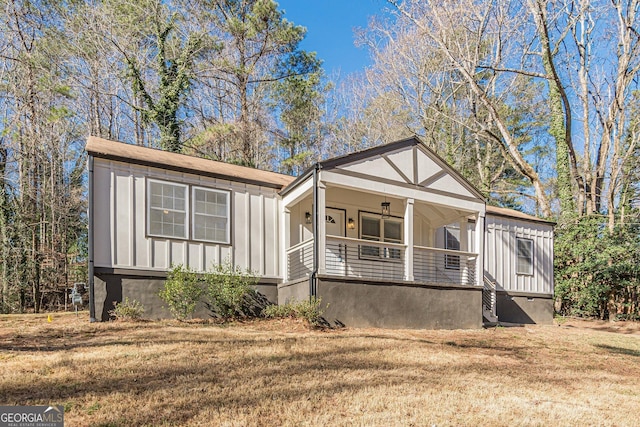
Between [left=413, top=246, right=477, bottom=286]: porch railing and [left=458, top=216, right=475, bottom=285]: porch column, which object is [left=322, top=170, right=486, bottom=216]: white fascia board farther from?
[left=413, top=246, right=477, bottom=286]: porch railing

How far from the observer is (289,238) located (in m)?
11.2

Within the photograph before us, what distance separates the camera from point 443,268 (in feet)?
43.6

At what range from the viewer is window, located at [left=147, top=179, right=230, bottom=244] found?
31.2 feet

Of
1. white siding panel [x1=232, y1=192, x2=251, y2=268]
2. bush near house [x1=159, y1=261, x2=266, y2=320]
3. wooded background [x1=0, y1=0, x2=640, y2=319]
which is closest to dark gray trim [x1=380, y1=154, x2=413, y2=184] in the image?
white siding panel [x1=232, y1=192, x2=251, y2=268]

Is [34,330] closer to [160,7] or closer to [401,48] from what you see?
[160,7]

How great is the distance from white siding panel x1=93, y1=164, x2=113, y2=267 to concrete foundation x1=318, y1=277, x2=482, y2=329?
4.23 metres

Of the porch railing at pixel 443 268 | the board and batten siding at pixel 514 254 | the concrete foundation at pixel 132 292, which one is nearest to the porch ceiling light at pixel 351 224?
the porch railing at pixel 443 268

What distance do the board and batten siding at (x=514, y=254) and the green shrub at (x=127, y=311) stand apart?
951 cm

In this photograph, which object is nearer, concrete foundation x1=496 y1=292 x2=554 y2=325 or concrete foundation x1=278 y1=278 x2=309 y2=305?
concrete foundation x1=278 y1=278 x2=309 y2=305

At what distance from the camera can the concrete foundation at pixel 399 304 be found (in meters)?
9.48

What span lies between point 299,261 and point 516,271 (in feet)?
24.1

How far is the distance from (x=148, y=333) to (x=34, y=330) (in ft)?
7.52

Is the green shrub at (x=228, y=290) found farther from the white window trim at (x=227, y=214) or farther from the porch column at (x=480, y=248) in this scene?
the porch column at (x=480, y=248)

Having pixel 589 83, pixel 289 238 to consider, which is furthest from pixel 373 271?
pixel 589 83
